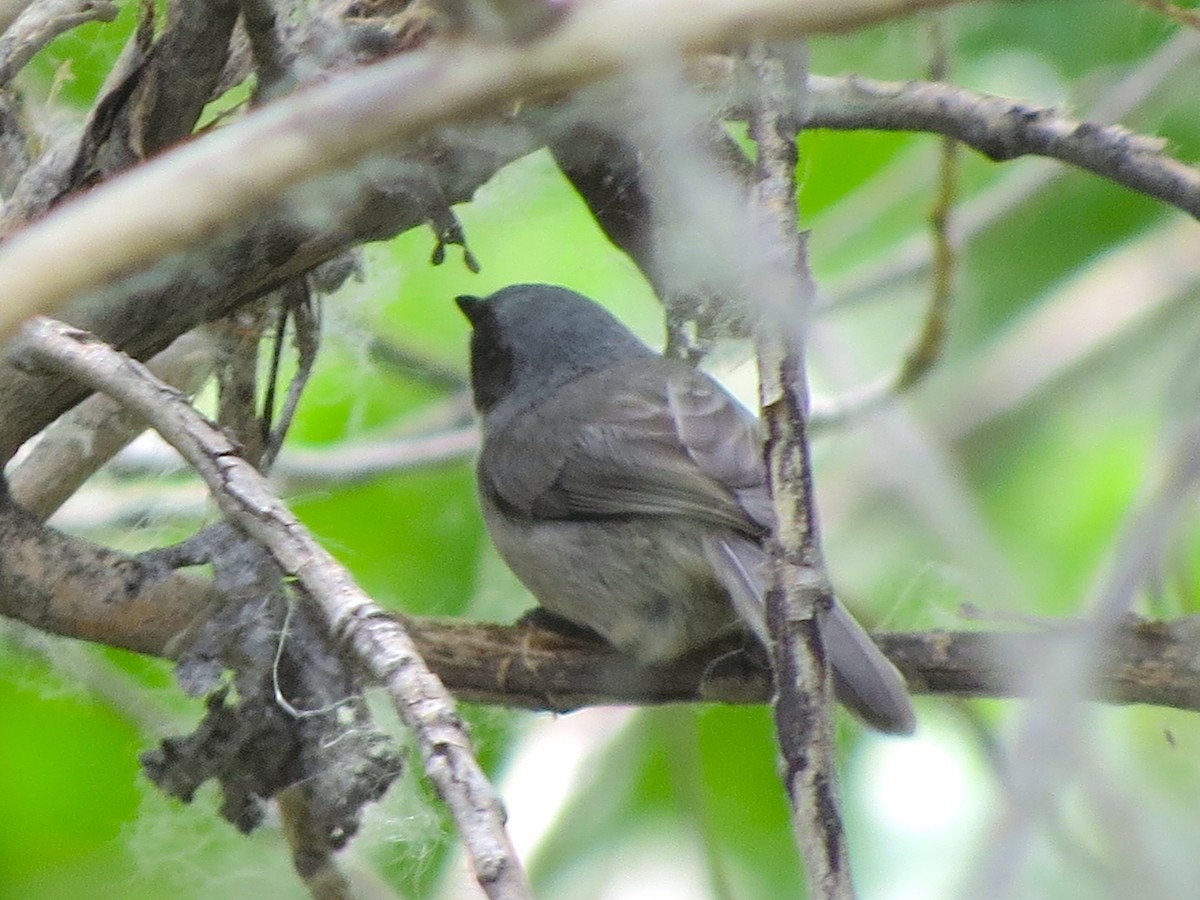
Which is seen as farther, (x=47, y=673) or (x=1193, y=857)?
(x=47, y=673)

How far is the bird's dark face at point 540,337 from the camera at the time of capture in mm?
3303

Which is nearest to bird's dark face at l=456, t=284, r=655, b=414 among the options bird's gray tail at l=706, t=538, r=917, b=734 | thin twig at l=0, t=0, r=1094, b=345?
bird's gray tail at l=706, t=538, r=917, b=734

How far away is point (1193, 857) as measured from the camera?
800 millimetres

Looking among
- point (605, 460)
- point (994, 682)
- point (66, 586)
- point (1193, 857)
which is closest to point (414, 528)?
point (605, 460)

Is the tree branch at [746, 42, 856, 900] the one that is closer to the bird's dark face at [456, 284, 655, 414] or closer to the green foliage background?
the green foliage background

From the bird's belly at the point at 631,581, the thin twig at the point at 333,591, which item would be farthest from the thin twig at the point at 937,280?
the thin twig at the point at 333,591

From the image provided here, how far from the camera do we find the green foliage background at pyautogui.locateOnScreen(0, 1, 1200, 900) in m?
2.49

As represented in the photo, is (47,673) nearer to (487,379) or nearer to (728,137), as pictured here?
(487,379)

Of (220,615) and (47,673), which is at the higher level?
(220,615)

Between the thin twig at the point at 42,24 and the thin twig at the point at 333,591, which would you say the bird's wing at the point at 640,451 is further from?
the thin twig at the point at 42,24

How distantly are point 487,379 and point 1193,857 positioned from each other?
273 cm

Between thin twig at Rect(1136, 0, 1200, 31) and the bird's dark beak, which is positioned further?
the bird's dark beak

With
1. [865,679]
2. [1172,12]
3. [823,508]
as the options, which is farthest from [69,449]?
[1172,12]

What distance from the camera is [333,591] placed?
63.2 inches
